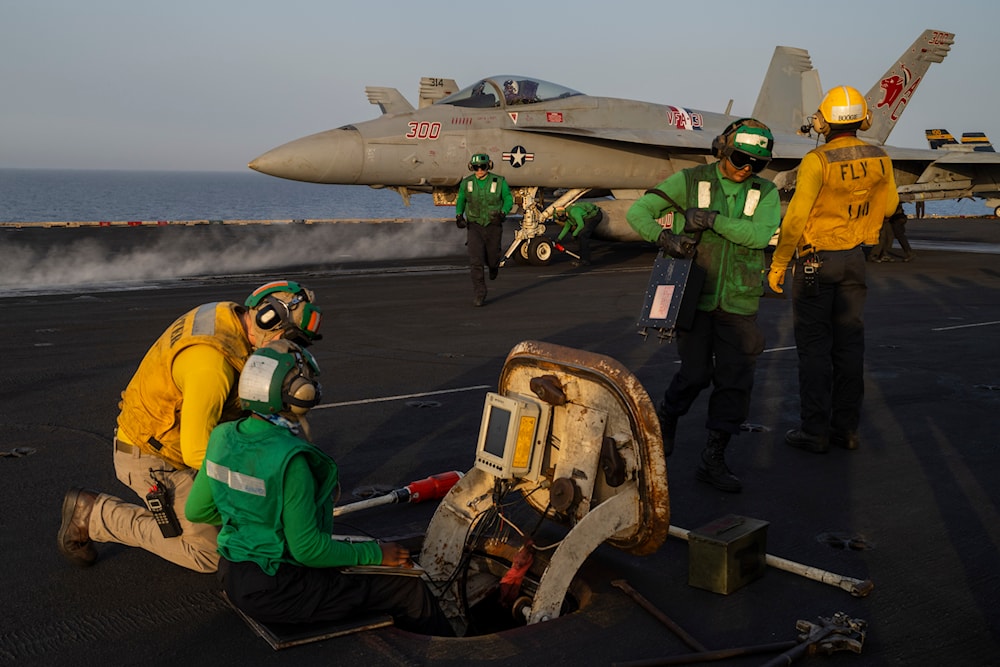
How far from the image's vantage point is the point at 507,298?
48.7 feet

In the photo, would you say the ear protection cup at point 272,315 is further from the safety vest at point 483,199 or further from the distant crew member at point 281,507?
the safety vest at point 483,199

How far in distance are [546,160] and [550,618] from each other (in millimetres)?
15920

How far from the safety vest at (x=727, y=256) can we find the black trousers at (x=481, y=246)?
24.3 feet

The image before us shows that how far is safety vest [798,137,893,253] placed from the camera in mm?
6371

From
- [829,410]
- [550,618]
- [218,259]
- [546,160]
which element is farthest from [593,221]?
[550,618]

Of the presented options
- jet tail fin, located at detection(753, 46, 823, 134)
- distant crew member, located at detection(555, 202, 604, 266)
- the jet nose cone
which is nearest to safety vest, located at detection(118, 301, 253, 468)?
the jet nose cone

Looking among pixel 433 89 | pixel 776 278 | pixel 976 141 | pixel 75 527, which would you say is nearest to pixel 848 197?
pixel 776 278

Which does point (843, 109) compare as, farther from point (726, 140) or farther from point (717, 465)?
point (717, 465)

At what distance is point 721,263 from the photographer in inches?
230

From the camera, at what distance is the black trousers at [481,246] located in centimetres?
1320

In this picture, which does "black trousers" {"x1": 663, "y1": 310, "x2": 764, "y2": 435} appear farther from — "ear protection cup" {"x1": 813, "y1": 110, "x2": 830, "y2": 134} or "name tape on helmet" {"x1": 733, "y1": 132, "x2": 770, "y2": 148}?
"ear protection cup" {"x1": 813, "y1": 110, "x2": 830, "y2": 134}

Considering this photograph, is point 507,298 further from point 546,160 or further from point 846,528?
point 846,528

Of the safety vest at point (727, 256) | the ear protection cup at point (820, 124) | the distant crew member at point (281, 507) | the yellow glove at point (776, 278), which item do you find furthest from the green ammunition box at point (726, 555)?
the ear protection cup at point (820, 124)

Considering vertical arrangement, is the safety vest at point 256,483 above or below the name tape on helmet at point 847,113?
below
